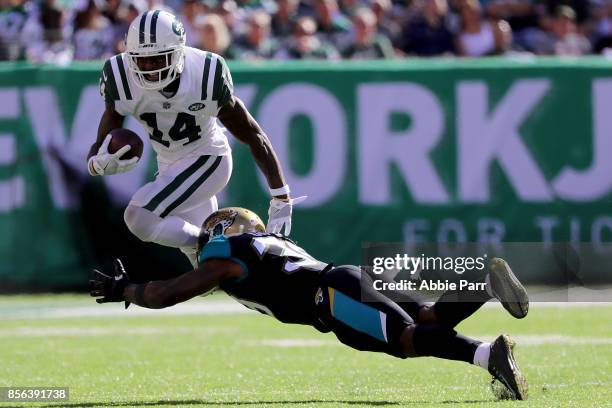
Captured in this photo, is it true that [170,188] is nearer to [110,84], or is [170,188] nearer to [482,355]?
[110,84]

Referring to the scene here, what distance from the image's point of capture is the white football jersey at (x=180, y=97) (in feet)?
23.6

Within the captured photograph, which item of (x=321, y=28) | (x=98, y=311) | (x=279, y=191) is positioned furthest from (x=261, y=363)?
(x=321, y=28)

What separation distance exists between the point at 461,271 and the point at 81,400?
1.96 meters

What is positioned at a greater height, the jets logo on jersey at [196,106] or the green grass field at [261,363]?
the jets logo on jersey at [196,106]

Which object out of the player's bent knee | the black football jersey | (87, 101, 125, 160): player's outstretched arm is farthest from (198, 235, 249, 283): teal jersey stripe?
the player's bent knee

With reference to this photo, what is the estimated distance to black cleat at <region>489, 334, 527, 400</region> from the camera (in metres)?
5.56

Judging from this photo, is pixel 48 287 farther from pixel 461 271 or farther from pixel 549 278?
pixel 461 271

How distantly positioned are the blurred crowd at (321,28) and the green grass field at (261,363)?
2.76 m

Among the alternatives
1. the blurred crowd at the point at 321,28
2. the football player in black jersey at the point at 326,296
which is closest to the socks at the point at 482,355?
the football player in black jersey at the point at 326,296

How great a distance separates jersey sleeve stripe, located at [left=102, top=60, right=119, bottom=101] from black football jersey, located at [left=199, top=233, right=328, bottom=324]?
1635 mm

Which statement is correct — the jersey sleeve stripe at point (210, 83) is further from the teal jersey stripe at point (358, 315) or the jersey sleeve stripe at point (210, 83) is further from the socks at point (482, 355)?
the socks at point (482, 355)

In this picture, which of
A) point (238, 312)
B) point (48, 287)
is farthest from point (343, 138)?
point (48, 287)

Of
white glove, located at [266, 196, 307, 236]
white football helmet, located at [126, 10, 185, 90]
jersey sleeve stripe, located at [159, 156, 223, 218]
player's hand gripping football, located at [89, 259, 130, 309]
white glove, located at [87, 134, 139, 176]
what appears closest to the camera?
player's hand gripping football, located at [89, 259, 130, 309]

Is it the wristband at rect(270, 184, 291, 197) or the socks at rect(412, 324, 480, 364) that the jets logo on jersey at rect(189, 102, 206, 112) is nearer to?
the wristband at rect(270, 184, 291, 197)
